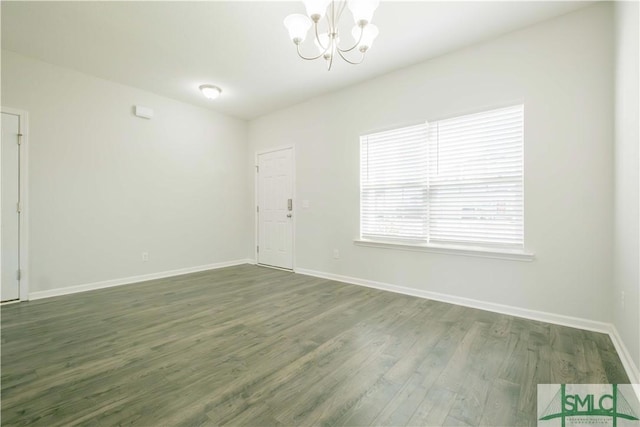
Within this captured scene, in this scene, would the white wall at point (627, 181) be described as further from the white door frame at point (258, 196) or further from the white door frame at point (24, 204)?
the white door frame at point (24, 204)

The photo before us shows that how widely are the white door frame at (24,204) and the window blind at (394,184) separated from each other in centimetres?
416

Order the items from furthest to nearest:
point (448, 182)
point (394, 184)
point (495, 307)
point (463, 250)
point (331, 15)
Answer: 1. point (394, 184)
2. point (448, 182)
3. point (463, 250)
4. point (495, 307)
5. point (331, 15)

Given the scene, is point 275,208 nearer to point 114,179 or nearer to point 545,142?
point 114,179

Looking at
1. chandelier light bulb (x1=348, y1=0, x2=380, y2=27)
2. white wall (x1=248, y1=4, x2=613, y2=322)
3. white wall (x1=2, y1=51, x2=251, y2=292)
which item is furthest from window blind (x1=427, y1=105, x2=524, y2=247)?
white wall (x1=2, y1=51, x2=251, y2=292)

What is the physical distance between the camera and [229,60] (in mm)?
3402

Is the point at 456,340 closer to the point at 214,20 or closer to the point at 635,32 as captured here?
the point at 635,32

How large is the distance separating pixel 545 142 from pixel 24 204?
18.8ft

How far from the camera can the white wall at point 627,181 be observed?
1.77 meters

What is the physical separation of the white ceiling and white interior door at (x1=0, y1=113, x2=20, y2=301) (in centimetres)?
94

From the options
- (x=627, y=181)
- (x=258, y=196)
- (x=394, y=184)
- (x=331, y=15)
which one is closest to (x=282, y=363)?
(x=394, y=184)

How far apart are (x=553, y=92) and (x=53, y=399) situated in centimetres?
444

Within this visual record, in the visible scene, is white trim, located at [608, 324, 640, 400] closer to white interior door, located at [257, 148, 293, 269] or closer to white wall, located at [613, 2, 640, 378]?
white wall, located at [613, 2, 640, 378]

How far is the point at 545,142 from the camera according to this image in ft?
8.71

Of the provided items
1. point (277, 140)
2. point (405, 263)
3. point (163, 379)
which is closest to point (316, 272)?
point (405, 263)
